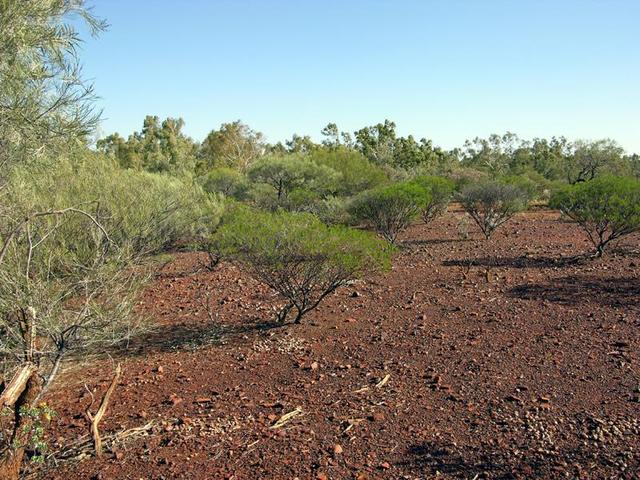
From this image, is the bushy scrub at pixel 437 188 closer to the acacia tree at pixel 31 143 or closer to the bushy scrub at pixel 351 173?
the bushy scrub at pixel 351 173

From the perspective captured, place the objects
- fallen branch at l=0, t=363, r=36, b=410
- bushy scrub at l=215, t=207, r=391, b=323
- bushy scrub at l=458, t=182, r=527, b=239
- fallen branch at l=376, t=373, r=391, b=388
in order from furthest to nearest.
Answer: bushy scrub at l=458, t=182, r=527, b=239
bushy scrub at l=215, t=207, r=391, b=323
fallen branch at l=376, t=373, r=391, b=388
fallen branch at l=0, t=363, r=36, b=410

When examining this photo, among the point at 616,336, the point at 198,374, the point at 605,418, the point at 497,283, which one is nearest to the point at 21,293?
the point at 198,374

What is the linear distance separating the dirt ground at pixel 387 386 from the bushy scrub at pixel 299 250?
794 millimetres

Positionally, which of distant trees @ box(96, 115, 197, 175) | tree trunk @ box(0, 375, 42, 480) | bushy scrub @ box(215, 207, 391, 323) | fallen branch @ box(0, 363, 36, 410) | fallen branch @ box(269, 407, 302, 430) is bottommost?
fallen branch @ box(269, 407, 302, 430)

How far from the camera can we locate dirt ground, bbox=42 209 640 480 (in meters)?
4.50

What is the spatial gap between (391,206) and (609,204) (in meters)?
5.12

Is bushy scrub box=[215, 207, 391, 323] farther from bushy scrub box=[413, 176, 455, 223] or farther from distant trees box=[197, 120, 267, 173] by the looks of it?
distant trees box=[197, 120, 267, 173]

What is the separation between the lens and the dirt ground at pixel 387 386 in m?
4.50

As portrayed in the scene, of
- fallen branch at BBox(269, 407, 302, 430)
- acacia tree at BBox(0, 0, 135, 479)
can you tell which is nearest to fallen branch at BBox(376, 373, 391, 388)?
fallen branch at BBox(269, 407, 302, 430)

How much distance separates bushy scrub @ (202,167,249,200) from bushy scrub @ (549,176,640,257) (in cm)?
1202

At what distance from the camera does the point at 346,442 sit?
15.8 feet

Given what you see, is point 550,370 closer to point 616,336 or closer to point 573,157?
point 616,336

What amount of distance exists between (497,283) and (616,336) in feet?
11.0

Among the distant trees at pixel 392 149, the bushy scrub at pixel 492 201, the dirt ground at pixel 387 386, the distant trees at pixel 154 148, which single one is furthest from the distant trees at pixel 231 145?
the dirt ground at pixel 387 386
